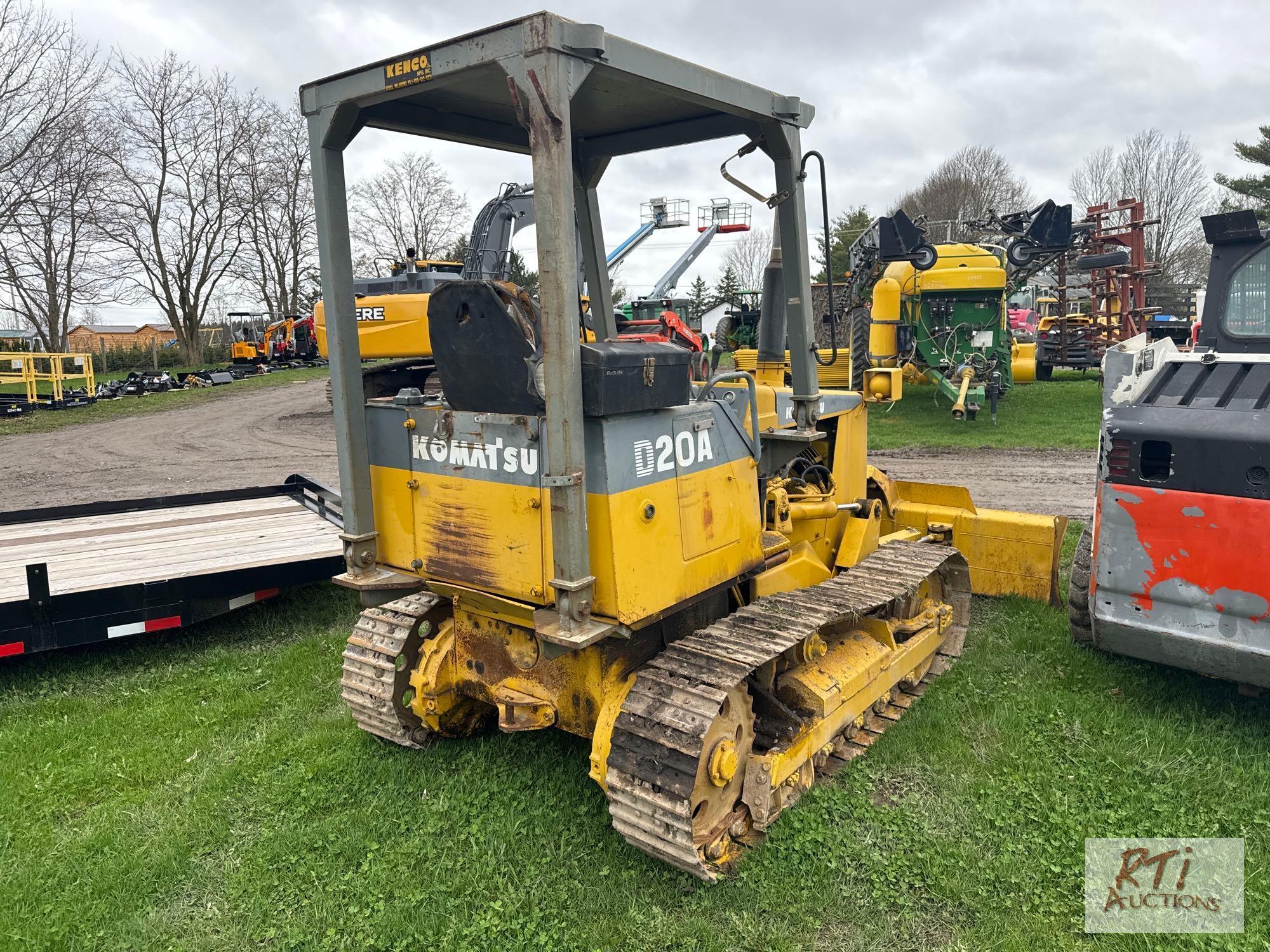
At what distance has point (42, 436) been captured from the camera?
16.8 metres

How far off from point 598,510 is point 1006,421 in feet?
45.6

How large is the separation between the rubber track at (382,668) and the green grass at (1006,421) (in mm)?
10501

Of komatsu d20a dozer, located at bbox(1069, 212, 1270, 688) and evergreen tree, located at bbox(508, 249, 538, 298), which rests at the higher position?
evergreen tree, located at bbox(508, 249, 538, 298)

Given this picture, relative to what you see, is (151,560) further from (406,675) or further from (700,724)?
(700,724)

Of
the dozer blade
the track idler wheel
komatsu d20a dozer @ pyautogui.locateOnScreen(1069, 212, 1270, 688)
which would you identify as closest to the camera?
komatsu d20a dozer @ pyautogui.locateOnScreen(1069, 212, 1270, 688)

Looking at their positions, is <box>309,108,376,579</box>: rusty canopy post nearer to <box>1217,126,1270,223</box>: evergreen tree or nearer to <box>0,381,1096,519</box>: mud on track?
<box>0,381,1096,519</box>: mud on track

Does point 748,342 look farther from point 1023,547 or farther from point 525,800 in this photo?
point 525,800

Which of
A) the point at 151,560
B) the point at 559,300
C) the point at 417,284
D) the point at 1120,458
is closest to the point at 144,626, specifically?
the point at 151,560

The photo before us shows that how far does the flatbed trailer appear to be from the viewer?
199 inches

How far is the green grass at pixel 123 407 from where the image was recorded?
18.1 meters

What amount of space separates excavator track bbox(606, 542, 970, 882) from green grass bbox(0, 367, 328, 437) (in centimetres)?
1837

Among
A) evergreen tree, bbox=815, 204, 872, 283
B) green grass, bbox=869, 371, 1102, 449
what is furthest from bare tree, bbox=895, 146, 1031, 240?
green grass, bbox=869, 371, 1102, 449

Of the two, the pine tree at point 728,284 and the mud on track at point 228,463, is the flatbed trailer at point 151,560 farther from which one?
the pine tree at point 728,284

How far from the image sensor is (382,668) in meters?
4.12
